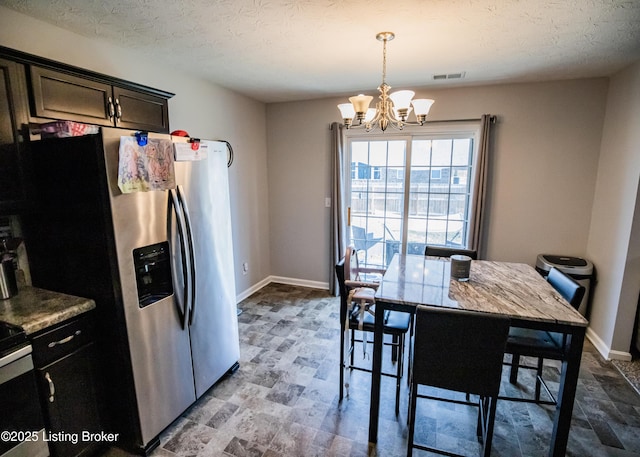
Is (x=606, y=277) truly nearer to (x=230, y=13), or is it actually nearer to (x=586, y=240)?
(x=586, y=240)

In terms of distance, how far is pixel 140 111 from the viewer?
7.54 ft

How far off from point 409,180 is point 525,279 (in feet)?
6.40

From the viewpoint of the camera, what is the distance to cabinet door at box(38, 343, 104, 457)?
5.08 ft

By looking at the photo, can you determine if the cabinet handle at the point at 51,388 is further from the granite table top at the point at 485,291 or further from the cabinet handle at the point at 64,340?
the granite table top at the point at 485,291

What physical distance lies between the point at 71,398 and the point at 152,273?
28.9 inches

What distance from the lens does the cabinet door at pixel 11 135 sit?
1.61 m

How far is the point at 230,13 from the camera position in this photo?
1.84 metres

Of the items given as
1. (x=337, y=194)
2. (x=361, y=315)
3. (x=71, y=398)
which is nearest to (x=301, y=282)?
(x=337, y=194)

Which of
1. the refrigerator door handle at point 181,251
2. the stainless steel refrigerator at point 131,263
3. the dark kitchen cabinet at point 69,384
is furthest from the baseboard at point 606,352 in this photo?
the dark kitchen cabinet at point 69,384

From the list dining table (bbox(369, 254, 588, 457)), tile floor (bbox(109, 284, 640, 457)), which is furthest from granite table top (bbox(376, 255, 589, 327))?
tile floor (bbox(109, 284, 640, 457))

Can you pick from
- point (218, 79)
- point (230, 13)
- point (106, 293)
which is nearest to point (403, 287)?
point (106, 293)

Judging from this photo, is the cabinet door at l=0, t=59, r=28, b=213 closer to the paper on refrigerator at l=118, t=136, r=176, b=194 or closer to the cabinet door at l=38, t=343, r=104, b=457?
the paper on refrigerator at l=118, t=136, r=176, b=194

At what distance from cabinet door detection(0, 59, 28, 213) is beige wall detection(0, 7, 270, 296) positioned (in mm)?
331

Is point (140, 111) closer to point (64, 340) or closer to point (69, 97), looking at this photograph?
point (69, 97)
